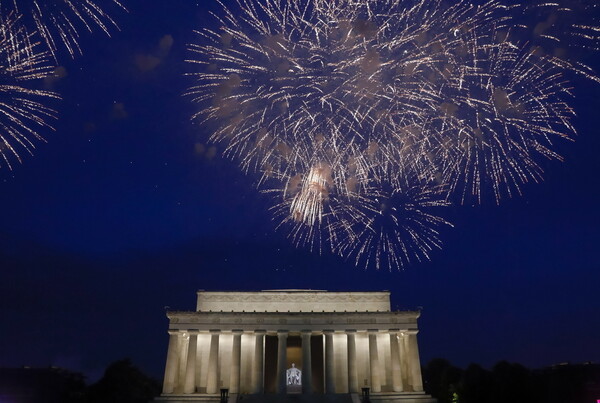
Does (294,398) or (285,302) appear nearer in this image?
(294,398)

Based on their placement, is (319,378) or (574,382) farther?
(574,382)

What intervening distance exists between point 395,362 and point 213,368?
2129cm

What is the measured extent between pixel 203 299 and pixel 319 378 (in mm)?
18025

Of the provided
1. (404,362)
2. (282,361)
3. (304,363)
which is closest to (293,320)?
(282,361)

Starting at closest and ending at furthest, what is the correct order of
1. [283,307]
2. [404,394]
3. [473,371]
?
[404,394] → [283,307] → [473,371]

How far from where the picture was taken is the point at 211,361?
198ft

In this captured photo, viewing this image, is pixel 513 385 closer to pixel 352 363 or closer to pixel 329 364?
pixel 352 363

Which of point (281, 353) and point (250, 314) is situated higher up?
point (250, 314)

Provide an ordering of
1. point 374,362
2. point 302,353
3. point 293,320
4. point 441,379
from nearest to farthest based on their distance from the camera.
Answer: point 374,362 < point 302,353 < point 293,320 < point 441,379

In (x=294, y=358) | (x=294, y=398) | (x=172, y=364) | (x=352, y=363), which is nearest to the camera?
(x=294, y=398)

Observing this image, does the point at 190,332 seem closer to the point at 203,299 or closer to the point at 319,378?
the point at 203,299

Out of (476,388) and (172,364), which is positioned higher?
(172,364)

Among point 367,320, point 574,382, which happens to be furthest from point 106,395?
point 574,382

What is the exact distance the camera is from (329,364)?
199 feet
